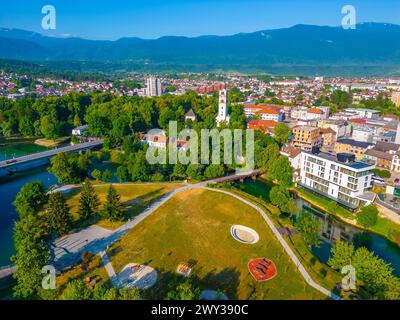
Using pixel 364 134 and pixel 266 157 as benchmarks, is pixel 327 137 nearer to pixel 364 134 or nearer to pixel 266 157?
pixel 364 134

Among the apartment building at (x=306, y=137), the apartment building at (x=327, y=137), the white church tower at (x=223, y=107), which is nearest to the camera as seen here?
the apartment building at (x=306, y=137)

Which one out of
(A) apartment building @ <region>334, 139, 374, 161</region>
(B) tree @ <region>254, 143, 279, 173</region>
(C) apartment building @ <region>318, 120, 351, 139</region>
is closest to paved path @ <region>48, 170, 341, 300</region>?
(B) tree @ <region>254, 143, 279, 173</region>

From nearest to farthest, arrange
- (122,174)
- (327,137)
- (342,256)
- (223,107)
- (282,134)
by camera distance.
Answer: (342,256) → (122,174) → (282,134) → (327,137) → (223,107)

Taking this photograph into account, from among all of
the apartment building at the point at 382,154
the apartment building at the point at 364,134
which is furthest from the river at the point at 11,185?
the apartment building at the point at 364,134

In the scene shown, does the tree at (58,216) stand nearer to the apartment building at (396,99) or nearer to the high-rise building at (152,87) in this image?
the apartment building at (396,99)

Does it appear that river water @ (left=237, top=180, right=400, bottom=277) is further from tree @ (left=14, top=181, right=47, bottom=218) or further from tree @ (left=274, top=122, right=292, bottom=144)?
tree @ (left=14, top=181, right=47, bottom=218)

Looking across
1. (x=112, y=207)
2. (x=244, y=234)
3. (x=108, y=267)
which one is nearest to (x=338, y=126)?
(x=244, y=234)

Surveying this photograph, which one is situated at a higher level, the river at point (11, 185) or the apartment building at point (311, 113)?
the apartment building at point (311, 113)
